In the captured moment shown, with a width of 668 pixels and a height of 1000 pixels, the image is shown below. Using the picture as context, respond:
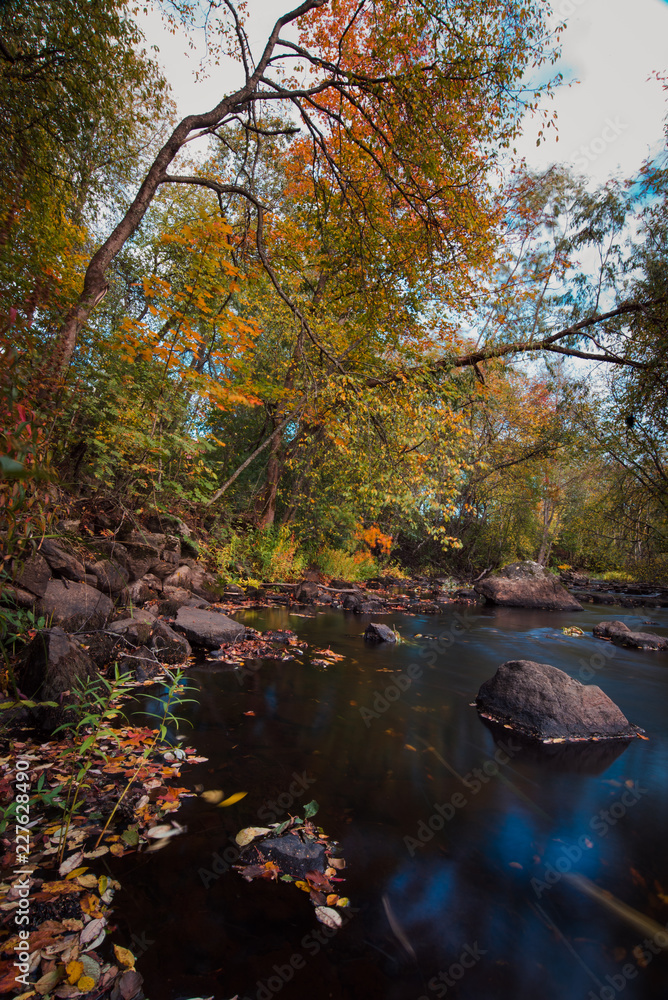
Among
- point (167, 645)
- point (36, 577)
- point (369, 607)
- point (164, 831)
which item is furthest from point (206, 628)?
point (369, 607)

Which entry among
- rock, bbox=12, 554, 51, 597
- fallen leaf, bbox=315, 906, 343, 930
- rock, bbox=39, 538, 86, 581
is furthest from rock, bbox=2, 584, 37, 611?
fallen leaf, bbox=315, 906, 343, 930

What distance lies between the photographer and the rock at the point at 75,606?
466cm

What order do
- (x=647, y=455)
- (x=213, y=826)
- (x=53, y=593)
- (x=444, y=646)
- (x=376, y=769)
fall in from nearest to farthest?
(x=213, y=826), (x=376, y=769), (x=53, y=593), (x=444, y=646), (x=647, y=455)

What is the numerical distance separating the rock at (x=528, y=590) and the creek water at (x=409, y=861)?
32.6ft

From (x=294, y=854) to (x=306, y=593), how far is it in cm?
852

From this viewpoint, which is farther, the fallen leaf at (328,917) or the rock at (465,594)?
the rock at (465,594)

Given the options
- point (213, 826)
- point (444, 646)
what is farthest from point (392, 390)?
point (213, 826)

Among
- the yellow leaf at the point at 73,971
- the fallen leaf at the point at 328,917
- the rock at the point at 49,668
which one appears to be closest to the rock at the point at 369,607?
the rock at the point at 49,668

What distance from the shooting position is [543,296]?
12.2 m

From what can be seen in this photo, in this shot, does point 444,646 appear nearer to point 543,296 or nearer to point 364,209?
point 364,209

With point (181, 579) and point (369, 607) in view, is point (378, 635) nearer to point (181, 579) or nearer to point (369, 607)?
point (369, 607)

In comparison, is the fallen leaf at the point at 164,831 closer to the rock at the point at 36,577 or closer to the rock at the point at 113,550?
the rock at the point at 36,577

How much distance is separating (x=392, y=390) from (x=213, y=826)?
5702 mm

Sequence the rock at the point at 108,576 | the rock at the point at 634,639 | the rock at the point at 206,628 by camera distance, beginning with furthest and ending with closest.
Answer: the rock at the point at 634,639 → the rock at the point at 206,628 → the rock at the point at 108,576
